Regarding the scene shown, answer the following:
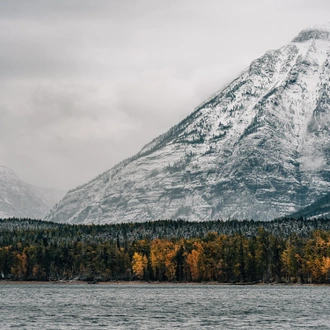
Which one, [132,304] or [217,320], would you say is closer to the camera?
[217,320]

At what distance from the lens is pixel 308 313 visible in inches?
Result: 6348

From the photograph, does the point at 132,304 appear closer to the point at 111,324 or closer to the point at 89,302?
the point at 89,302

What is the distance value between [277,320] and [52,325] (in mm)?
38737

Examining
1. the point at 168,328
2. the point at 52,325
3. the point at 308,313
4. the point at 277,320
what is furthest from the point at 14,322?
the point at 308,313

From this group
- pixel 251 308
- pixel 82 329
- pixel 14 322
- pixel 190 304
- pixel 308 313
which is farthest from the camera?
pixel 190 304

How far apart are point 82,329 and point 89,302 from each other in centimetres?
6623

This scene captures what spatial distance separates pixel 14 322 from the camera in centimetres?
14450

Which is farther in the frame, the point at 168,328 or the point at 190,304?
the point at 190,304

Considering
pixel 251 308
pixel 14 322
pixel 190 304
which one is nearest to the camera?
pixel 14 322

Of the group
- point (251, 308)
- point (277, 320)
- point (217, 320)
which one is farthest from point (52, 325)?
point (251, 308)

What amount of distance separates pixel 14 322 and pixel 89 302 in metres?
54.7

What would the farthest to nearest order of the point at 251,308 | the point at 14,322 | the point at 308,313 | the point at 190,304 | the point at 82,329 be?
the point at 190,304
the point at 251,308
the point at 308,313
the point at 14,322
the point at 82,329

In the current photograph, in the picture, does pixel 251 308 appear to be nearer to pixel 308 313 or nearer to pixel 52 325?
pixel 308 313

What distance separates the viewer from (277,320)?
14700 centimetres
